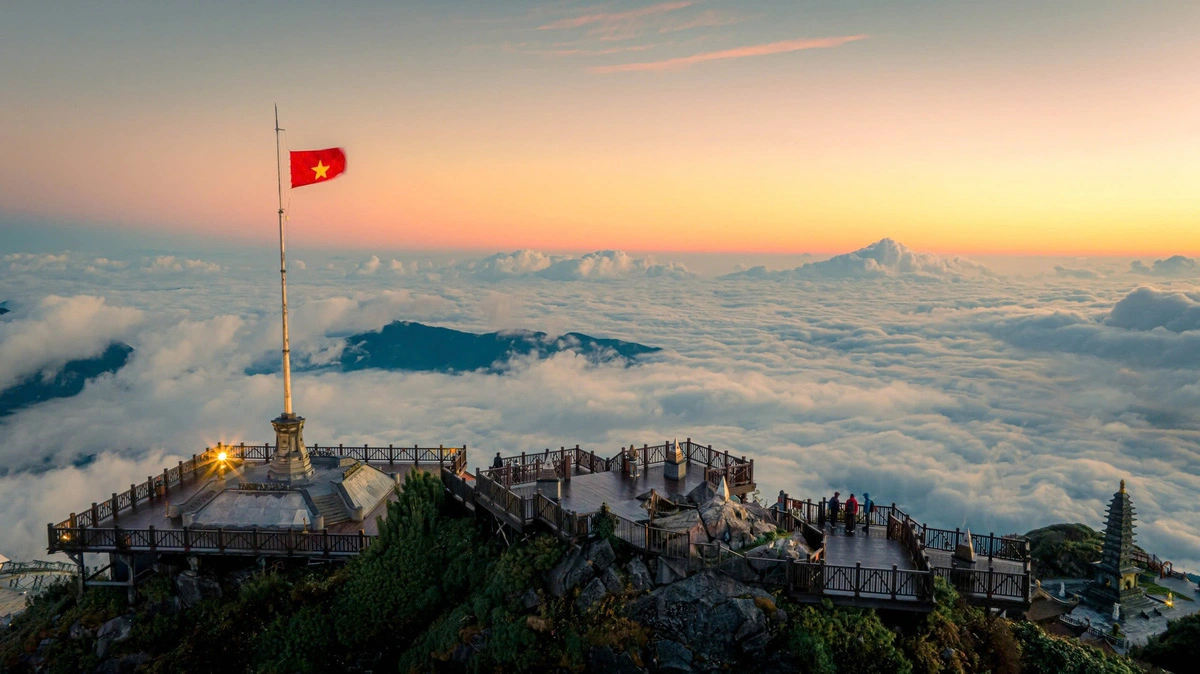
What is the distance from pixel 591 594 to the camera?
71.1ft

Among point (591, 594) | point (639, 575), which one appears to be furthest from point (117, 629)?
point (639, 575)

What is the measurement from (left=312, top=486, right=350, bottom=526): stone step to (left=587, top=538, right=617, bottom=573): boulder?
13.6 m

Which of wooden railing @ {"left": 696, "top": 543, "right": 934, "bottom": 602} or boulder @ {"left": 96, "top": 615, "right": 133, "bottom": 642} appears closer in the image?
wooden railing @ {"left": 696, "top": 543, "right": 934, "bottom": 602}

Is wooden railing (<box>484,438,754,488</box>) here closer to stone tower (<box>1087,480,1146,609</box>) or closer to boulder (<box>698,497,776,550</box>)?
boulder (<box>698,497,776,550</box>)

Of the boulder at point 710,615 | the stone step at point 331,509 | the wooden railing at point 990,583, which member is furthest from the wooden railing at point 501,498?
the wooden railing at point 990,583

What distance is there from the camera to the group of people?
26031mm

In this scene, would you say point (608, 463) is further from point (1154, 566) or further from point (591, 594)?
point (1154, 566)

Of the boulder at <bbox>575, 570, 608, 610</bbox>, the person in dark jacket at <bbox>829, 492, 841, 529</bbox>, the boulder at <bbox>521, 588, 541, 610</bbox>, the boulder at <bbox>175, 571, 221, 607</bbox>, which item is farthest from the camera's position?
the boulder at <bbox>175, 571, 221, 607</bbox>

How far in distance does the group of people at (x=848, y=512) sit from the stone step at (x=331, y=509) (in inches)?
800

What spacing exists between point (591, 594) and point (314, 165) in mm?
22097

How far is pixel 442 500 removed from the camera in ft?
92.2

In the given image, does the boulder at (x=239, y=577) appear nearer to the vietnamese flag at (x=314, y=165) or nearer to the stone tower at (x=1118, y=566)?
the vietnamese flag at (x=314, y=165)

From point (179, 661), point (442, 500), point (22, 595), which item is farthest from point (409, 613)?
point (22, 595)

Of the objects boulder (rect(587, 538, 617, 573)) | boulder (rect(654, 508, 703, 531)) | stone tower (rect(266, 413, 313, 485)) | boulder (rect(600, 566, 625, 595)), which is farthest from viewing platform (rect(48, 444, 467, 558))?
boulder (rect(654, 508, 703, 531))
